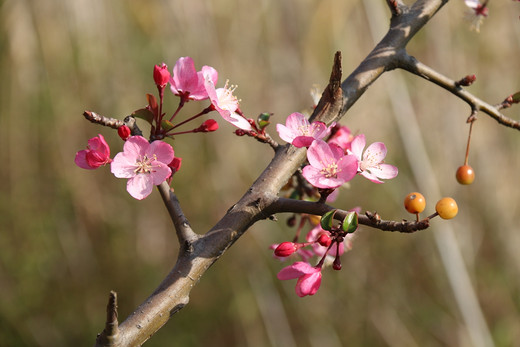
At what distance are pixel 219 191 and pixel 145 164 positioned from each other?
1758mm

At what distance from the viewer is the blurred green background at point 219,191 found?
2.16 meters

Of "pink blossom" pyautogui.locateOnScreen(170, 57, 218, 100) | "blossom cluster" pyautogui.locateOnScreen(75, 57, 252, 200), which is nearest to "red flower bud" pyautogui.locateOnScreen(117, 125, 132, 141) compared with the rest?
"blossom cluster" pyautogui.locateOnScreen(75, 57, 252, 200)

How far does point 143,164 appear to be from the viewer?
490 millimetres

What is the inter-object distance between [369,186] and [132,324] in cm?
217

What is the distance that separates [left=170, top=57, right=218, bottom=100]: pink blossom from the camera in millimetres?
572

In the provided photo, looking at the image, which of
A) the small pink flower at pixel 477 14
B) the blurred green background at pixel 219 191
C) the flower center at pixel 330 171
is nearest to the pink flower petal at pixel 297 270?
the flower center at pixel 330 171

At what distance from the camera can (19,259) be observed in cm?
218

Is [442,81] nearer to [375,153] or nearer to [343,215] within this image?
[375,153]

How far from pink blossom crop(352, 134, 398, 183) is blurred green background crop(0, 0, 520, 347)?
158 cm

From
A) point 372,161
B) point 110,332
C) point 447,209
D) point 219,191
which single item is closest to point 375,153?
point 372,161

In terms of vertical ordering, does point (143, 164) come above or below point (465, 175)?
below

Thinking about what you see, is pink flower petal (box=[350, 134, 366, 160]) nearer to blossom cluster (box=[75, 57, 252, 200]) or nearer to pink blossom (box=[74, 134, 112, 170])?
blossom cluster (box=[75, 57, 252, 200])

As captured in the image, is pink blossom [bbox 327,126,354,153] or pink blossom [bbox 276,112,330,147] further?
pink blossom [bbox 327,126,354,153]

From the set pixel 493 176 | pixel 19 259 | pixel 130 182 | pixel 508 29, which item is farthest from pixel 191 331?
pixel 508 29
